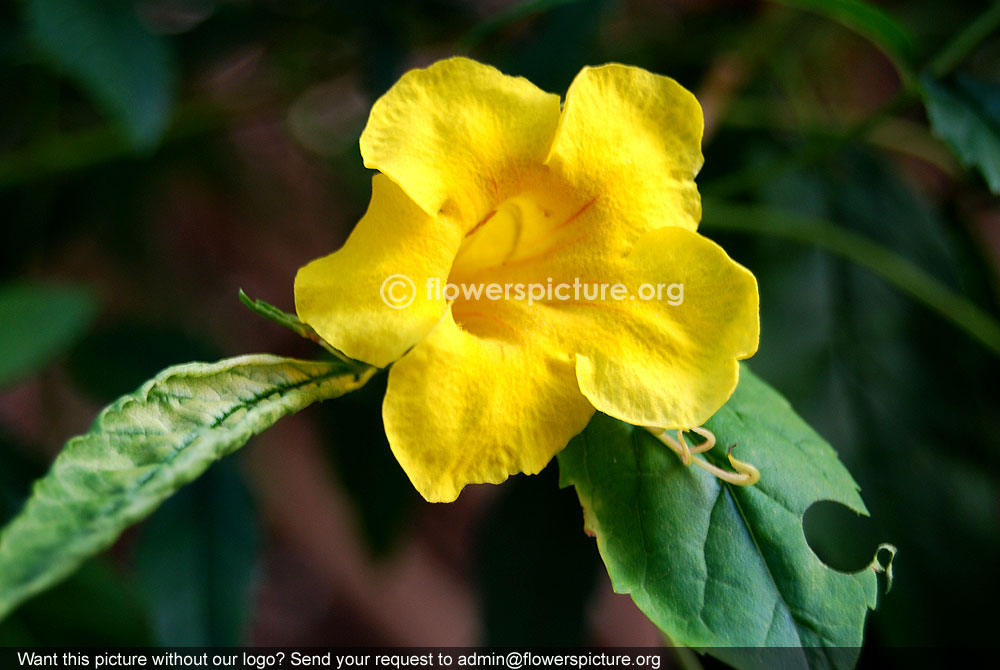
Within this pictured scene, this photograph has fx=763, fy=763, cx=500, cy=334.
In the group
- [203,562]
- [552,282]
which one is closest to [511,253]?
[552,282]

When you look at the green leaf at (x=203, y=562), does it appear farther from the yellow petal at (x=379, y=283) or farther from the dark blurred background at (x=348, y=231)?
the yellow petal at (x=379, y=283)

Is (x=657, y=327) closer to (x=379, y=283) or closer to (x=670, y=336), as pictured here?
(x=670, y=336)

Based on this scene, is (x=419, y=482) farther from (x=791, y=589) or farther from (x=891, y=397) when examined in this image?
(x=891, y=397)

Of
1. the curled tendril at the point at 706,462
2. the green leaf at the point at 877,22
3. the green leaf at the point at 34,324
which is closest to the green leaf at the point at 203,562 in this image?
the green leaf at the point at 34,324

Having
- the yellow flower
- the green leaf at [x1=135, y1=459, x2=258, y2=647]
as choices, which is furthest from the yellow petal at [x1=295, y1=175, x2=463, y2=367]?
the green leaf at [x1=135, y1=459, x2=258, y2=647]

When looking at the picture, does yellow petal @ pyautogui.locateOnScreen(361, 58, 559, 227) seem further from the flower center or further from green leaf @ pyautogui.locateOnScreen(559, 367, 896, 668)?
green leaf @ pyautogui.locateOnScreen(559, 367, 896, 668)

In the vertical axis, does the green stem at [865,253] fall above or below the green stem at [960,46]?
below
